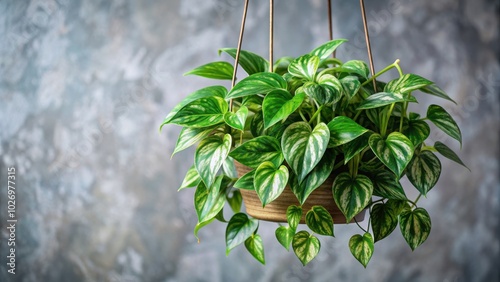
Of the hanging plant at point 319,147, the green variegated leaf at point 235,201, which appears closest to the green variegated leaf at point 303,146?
the hanging plant at point 319,147

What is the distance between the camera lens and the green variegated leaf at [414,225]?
3.26 ft

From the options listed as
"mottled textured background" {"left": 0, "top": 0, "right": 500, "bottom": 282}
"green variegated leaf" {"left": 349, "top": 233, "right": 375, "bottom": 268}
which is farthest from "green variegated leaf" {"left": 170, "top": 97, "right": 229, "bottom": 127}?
"mottled textured background" {"left": 0, "top": 0, "right": 500, "bottom": 282}

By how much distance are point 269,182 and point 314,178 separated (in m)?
0.08

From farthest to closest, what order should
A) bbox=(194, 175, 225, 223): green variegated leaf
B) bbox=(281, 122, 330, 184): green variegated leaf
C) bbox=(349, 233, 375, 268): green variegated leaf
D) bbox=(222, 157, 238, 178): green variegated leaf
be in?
bbox=(222, 157, 238, 178): green variegated leaf
bbox=(194, 175, 225, 223): green variegated leaf
bbox=(349, 233, 375, 268): green variegated leaf
bbox=(281, 122, 330, 184): green variegated leaf

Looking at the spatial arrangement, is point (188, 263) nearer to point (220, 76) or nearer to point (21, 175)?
point (21, 175)

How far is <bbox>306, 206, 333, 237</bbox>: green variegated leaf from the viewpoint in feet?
3.14

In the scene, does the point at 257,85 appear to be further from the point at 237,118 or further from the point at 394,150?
the point at 394,150

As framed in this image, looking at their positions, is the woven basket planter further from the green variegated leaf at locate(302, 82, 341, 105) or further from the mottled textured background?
the mottled textured background

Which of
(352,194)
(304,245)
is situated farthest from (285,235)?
(352,194)

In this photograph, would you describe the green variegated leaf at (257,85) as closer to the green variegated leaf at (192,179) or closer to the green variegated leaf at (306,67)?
the green variegated leaf at (306,67)

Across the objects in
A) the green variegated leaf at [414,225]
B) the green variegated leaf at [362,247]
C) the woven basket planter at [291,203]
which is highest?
the woven basket planter at [291,203]

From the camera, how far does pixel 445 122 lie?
1017 mm

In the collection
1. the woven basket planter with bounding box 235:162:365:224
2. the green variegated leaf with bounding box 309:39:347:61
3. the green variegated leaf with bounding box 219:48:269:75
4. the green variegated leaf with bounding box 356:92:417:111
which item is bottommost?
the woven basket planter with bounding box 235:162:365:224

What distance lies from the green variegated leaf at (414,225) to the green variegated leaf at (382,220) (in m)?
0.02
